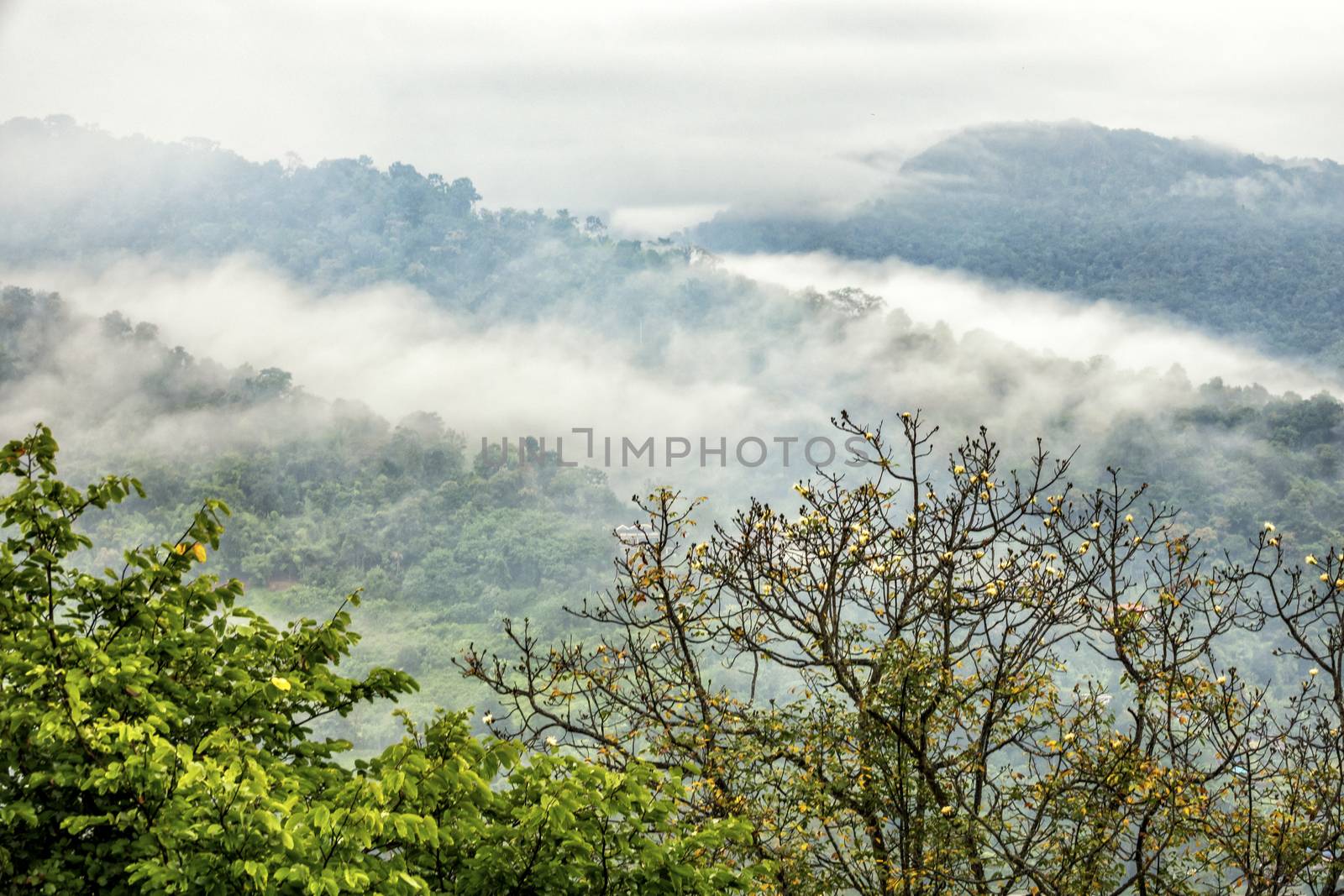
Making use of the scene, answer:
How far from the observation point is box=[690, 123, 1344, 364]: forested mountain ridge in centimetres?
12656

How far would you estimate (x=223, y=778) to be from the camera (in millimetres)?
4102

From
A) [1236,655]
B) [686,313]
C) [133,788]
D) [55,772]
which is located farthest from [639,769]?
[686,313]

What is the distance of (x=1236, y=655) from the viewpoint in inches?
2142

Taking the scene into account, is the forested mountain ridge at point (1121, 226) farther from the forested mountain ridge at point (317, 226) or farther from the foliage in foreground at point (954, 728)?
the foliage in foreground at point (954, 728)

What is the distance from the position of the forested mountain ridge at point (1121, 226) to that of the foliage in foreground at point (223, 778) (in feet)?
416

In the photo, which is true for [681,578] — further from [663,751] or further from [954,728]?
[954,728]

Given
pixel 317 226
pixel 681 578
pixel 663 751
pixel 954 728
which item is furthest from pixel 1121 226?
pixel 663 751

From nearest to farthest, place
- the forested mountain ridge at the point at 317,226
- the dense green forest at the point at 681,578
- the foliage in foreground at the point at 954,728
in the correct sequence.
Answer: the dense green forest at the point at 681,578
the foliage in foreground at the point at 954,728
the forested mountain ridge at the point at 317,226

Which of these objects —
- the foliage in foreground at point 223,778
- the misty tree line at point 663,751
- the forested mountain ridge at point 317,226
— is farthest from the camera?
the forested mountain ridge at point 317,226

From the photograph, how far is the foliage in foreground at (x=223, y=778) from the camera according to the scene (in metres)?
4.08

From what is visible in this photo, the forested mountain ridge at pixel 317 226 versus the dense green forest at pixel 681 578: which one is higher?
the forested mountain ridge at pixel 317 226

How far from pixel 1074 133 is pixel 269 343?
389ft

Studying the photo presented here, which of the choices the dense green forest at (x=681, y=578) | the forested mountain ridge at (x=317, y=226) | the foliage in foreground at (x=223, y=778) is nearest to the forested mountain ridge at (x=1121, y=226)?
the dense green forest at (x=681, y=578)

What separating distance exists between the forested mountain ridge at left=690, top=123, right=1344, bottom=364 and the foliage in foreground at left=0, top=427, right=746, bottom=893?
4996 inches
